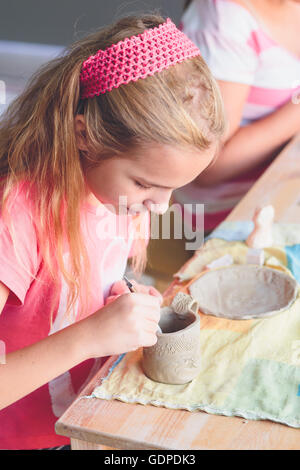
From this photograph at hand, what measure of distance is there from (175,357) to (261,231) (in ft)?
1.57

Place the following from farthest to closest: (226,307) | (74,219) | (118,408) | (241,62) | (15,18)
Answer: (15,18) → (241,62) → (226,307) → (74,219) → (118,408)

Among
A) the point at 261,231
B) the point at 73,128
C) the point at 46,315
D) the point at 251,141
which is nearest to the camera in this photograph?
the point at 73,128

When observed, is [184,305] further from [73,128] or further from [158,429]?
[73,128]

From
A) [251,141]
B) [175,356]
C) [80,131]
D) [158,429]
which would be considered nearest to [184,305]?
[175,356]

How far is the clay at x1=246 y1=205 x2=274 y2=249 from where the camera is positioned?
1.10 metres

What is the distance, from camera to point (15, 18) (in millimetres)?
3520

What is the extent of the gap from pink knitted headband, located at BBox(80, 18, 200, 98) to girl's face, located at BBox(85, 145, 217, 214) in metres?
0.10

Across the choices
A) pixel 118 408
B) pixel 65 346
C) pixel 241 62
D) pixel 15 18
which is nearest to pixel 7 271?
pixel 65 346

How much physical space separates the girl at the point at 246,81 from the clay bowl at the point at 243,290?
2.02ft

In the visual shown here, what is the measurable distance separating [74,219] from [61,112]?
0.54 feet

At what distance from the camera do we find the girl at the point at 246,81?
4.79 feet

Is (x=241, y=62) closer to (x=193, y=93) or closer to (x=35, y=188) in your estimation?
(x=193, y=93)

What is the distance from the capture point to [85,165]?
0.79 metres

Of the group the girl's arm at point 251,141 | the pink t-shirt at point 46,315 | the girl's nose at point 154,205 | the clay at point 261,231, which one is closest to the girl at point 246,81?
the girl's arm at point 251,141
